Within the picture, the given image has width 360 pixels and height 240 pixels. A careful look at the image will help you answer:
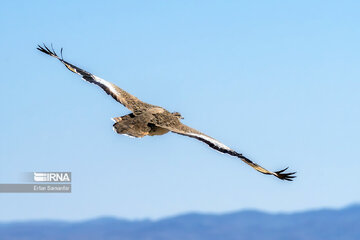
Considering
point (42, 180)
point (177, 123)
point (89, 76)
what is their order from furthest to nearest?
point (42, 180) → point (89, 76) → point (177, 123)

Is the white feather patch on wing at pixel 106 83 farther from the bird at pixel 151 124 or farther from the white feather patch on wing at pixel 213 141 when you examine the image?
the white feather patch on wing at pixel 213 141

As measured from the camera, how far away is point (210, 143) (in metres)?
33.1

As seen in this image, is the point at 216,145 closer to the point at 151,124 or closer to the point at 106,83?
the point at 151,124

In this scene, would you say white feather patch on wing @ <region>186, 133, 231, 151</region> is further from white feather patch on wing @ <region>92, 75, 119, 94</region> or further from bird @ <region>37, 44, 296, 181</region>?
white feather patch on wing @ <region>92, 75, 119, 94</region>

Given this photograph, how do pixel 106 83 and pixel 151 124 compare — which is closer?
pixel 151 124

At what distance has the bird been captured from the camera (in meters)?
31.7

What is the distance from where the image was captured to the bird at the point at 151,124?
31734mm

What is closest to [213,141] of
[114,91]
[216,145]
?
[216,145]

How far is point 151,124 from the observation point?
32406 millimetres

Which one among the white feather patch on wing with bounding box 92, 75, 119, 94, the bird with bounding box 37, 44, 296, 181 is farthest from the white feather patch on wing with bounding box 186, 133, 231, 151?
the white feather patch on wing with bounding box 92, 75, 119, 94

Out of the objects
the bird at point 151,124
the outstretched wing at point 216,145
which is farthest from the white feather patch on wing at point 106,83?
the outstretched wing at point 216,145

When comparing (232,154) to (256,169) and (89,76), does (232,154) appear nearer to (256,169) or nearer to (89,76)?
(256,169)

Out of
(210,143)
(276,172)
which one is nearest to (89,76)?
(210,143)

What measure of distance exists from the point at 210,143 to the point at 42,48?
9.67 meters
